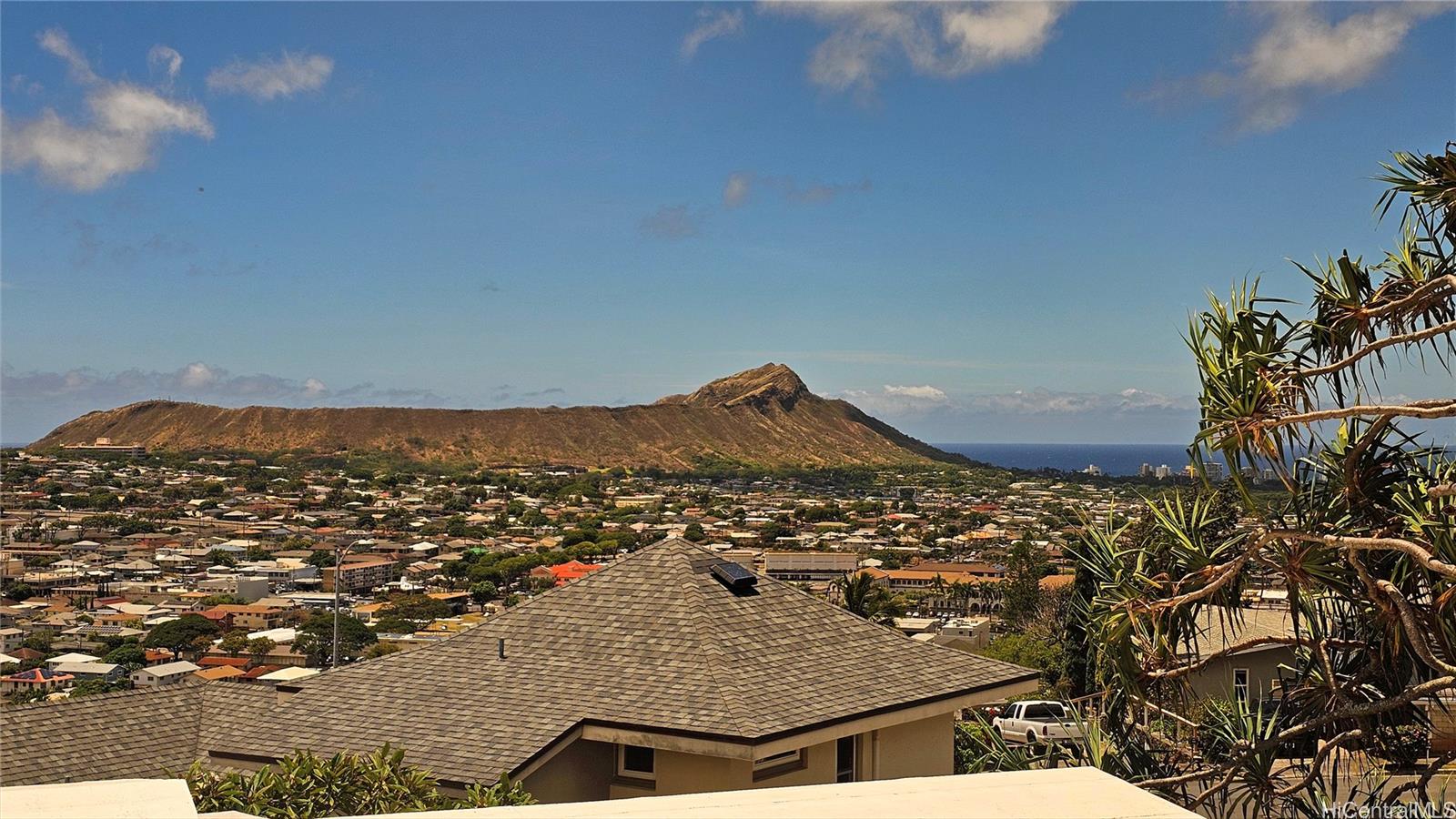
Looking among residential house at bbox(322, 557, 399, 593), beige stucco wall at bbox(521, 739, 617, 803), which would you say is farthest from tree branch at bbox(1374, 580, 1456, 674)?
residential house at bbox(322, 557, 399, 593)

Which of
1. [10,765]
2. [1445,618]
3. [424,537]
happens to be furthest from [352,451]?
[1445,618]

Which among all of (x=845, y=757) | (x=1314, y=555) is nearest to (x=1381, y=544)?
(x=1314, y=555)

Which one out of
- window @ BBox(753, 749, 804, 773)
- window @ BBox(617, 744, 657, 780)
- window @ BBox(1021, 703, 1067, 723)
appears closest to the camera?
window @ BBox(753, 749, 804, 773)

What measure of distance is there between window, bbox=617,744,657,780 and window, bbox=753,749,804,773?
828 mm

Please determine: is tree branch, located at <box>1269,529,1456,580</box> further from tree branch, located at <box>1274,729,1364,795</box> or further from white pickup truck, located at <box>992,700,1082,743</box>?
white pickup truck, located at <box>992,700,1082,743</box>

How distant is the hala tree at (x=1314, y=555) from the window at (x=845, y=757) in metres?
3.00

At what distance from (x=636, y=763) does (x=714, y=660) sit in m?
1.06

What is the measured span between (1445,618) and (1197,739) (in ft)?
6.33

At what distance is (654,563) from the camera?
40.7ft

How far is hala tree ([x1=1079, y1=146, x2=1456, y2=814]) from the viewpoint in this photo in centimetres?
673

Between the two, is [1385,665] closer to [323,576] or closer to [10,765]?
[10,765]

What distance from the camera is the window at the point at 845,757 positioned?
10.4 m

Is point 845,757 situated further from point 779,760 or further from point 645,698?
point 645,698

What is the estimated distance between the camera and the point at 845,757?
1058cm
